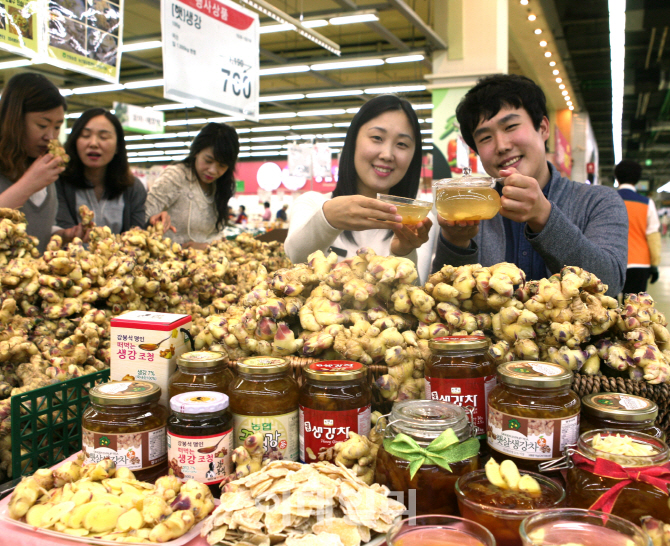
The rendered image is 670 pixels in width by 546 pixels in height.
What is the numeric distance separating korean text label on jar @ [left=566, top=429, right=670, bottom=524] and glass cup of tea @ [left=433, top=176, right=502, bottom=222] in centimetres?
70

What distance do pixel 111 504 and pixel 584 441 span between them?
2.44ft

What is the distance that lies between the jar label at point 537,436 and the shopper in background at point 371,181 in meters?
0.86

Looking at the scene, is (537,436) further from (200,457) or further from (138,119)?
(138,119)

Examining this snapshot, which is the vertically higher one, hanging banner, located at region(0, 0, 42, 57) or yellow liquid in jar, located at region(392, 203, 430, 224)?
hanging banner, located at region(0, 0, 42, 57)

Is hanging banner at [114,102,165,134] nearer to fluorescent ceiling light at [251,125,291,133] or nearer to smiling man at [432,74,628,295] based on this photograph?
fluorescent ceiling light at [251,125,291,133]

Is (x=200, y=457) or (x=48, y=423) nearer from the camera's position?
(x=200, y=457)

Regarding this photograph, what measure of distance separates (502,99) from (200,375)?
1483mm

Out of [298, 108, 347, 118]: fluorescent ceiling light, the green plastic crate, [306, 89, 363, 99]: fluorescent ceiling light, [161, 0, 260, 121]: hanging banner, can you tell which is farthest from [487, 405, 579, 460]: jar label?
[298, 108, 347, 118]: fluorescent ceiling light

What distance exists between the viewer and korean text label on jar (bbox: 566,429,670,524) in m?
0.73

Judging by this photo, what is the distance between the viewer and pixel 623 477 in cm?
73

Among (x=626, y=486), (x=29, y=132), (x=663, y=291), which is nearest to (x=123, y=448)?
(x=626, y=486)

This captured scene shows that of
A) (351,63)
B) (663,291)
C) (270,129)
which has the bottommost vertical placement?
(663,291)

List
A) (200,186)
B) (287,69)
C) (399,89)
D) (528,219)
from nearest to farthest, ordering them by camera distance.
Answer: (528,219) < (200,186) < (287,69) < (399,89)

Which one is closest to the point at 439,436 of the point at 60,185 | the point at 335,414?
the point at 335,414
